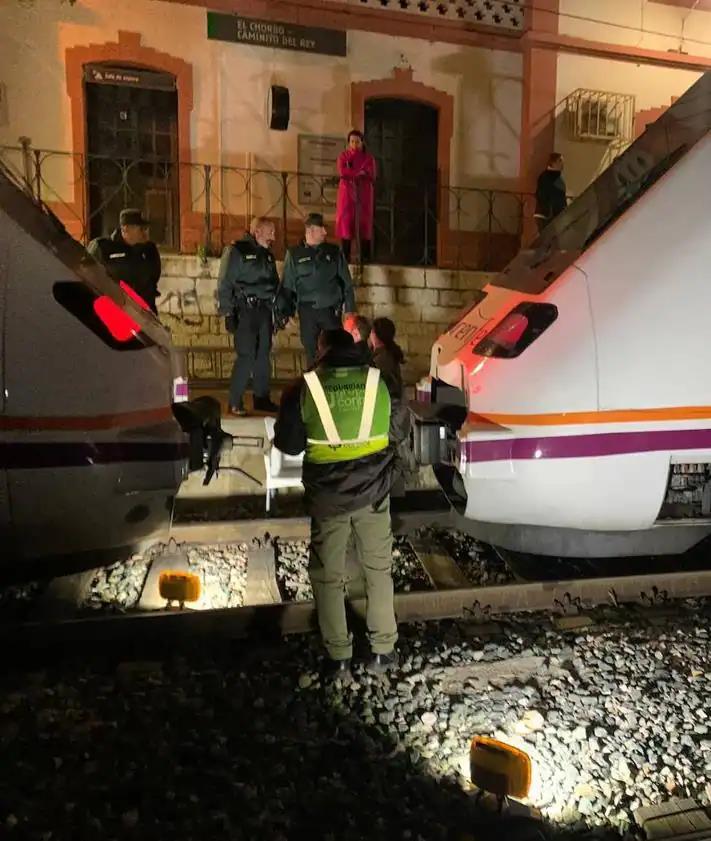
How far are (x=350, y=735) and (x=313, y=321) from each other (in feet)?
15.4

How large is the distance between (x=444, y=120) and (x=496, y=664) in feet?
33.1

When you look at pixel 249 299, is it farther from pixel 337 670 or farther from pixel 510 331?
pixel 337 670

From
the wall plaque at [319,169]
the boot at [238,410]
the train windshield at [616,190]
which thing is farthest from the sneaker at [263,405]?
the wall plaque at [319,169]

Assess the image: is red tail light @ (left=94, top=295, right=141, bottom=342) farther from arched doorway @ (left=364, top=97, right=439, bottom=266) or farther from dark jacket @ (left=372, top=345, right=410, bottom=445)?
arched doorway @ (left=364, top=97, right=439, bottom=266)

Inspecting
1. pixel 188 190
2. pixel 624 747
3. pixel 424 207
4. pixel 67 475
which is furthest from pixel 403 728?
pixel 424 207

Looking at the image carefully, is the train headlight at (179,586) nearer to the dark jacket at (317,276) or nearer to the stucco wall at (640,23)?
the dark jacket at (317,276)

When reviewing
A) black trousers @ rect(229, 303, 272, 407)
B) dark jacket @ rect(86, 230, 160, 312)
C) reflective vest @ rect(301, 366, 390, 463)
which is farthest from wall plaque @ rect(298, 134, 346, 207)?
reflective vest @ rect(301, 366, 390, 463)

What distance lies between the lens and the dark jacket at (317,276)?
24.0 ft

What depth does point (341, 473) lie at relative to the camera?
154 inches

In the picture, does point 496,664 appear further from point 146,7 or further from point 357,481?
point 146,7

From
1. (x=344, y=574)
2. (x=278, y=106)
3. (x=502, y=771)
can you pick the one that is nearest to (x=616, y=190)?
(x=344, y=574)

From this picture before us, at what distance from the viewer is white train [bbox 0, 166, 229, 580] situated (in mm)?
3785

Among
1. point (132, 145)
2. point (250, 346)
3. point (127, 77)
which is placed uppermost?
point (127, 77)

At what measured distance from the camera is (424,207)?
494 inches
